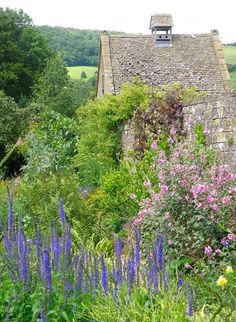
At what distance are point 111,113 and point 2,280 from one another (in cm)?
810

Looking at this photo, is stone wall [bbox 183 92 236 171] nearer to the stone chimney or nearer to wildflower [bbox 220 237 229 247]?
wildflower [bbox 220 237 229 247]

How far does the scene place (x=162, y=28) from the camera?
2783cm

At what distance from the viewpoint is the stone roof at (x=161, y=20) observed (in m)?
28.1

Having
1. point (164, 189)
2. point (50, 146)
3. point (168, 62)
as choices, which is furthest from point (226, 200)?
point (168, 62)

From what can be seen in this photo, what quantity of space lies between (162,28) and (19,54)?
40.1 feet

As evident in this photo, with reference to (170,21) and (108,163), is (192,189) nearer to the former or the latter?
(108,163)

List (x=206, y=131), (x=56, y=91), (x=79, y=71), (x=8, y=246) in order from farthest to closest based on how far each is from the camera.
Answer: (x=79, y=71) < (x=56, y=91) < (x=206, y=131) < (x=8, y=246)

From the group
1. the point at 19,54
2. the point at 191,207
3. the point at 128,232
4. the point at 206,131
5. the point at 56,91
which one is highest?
the point at 19,54

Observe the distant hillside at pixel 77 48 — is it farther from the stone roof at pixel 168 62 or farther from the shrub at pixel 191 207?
the shrub at pixel 191 207

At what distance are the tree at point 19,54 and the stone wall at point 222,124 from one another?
2722 centimetres

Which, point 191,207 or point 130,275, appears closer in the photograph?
point 130,275

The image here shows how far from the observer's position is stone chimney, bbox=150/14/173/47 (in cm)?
2666

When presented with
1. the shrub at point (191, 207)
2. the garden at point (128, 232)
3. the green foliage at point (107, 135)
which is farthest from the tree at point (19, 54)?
A: the shrub at point (191, 207)

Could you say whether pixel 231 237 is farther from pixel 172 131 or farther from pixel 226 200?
pixel 172 131
